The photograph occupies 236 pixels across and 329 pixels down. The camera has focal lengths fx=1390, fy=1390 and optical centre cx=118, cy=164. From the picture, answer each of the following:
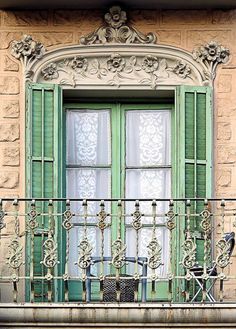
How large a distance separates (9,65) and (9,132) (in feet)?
2.46

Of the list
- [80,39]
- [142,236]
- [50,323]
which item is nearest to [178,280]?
[142,236]

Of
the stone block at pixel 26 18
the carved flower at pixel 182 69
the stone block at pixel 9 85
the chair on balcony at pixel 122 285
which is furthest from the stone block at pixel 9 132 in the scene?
the carved flower at pixel 182 69

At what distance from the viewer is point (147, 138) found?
15352mm

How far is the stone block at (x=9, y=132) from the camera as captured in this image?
15000mm

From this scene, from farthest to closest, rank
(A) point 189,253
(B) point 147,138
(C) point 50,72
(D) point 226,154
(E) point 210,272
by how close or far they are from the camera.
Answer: (B) point 147,138 < (C) point 50,72 < (D) point 226,154 < (E) point 210,272 < (A) point 189,253

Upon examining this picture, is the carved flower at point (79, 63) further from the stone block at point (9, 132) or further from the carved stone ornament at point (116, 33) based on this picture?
the stone block at point (9, 132)

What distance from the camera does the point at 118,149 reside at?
15.3 metres

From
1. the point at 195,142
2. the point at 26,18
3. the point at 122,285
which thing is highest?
the point at 26,18

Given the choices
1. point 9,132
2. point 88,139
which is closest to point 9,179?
point 9,132

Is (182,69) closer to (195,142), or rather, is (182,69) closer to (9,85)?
(195,142)

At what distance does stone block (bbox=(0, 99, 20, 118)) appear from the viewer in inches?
592

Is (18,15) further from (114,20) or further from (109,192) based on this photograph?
(109,192)

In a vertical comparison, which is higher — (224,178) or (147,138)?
(147,138)

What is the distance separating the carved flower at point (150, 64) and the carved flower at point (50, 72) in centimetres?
96
